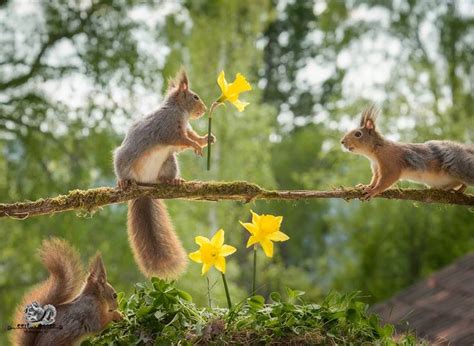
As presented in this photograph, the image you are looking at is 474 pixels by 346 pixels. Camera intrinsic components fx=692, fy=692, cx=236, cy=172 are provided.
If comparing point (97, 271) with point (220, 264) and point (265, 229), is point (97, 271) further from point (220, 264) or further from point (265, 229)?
point (265, 229)

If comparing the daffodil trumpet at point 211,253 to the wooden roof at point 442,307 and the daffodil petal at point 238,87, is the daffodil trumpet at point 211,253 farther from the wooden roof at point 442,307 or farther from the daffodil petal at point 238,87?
the wooden roof at point 442,307

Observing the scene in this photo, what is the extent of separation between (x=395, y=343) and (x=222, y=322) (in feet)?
1.55

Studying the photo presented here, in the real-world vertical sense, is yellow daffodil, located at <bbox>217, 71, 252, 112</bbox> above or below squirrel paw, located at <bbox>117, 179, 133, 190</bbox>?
above

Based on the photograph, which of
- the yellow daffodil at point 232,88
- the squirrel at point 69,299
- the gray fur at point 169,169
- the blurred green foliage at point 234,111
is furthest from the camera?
the blurred green foliage at point 234,111

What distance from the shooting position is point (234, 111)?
29.4 ft

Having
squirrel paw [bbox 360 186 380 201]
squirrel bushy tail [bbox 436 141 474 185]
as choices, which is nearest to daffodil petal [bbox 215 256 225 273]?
squirrel paw [bbox 360 186 380 201]

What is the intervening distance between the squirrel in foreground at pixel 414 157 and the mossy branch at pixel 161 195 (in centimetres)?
34

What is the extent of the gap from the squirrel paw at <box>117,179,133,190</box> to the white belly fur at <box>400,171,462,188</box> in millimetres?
962

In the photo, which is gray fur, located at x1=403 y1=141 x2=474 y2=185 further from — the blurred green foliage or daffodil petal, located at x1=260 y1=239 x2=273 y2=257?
the blurred green foliage

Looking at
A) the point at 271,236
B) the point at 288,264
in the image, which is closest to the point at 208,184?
the point at 271,236

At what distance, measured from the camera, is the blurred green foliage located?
7.27m

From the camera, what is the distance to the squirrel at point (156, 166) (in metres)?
2.09

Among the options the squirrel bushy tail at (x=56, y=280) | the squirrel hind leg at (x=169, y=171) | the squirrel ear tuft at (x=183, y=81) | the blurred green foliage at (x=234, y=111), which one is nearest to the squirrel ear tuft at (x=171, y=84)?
the squirrel ear tuft at (x=183, y=81)

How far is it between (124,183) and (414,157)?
1036 millimetres
